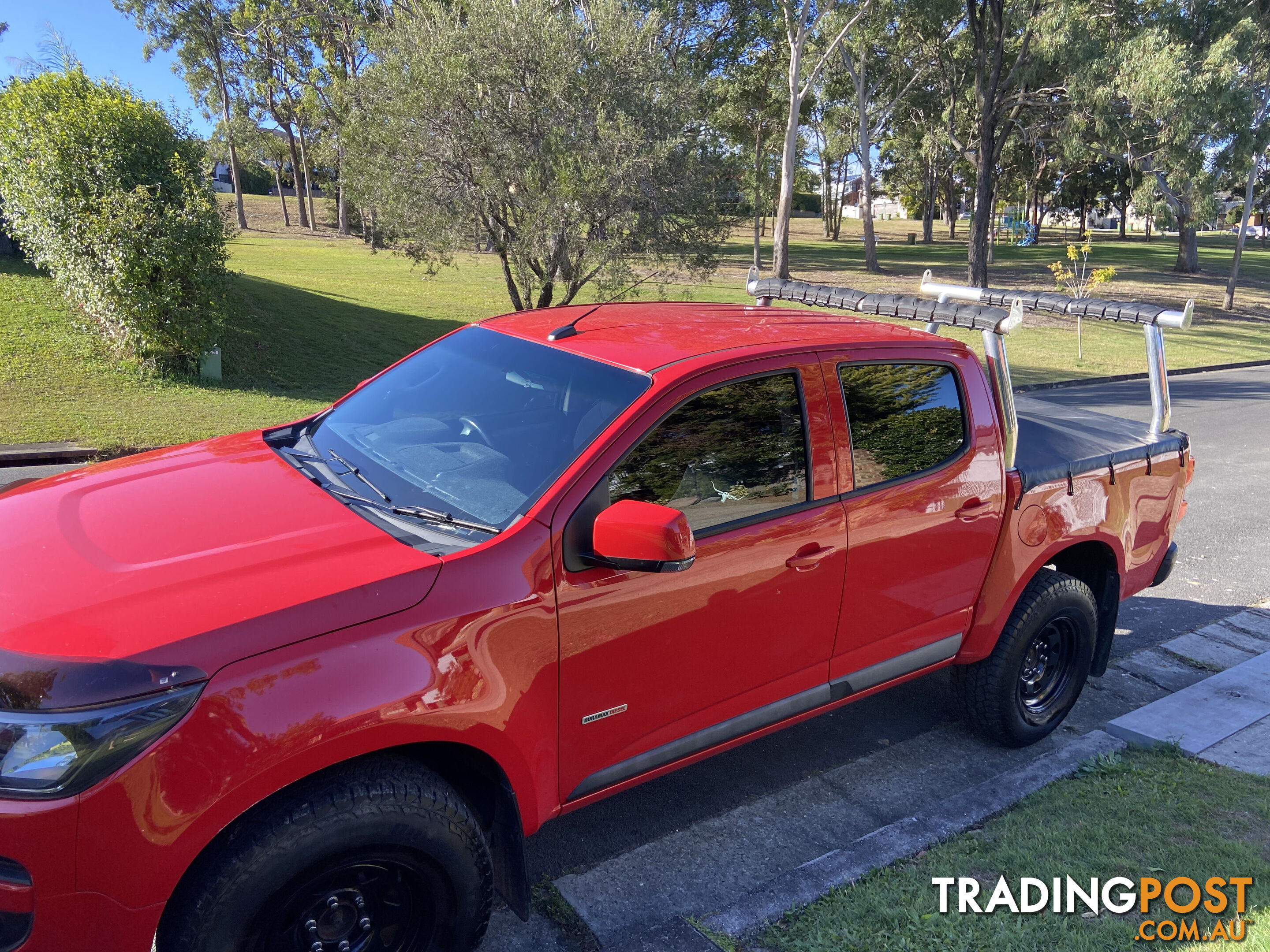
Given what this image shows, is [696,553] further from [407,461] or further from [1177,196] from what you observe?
[1177,196]

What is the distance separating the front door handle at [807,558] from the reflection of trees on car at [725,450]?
214mm

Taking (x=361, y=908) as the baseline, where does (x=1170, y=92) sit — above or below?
above

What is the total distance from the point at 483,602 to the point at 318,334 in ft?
47.1

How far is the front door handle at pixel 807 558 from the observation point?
10.4 feet

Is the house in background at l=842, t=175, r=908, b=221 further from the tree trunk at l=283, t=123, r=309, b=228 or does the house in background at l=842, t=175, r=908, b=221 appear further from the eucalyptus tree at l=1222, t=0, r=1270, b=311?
the eucalyptus tree at l=1222, t=0, r=1270, b=311

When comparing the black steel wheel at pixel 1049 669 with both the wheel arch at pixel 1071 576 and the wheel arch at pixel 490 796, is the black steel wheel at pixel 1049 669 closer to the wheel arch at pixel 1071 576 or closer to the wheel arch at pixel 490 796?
the wheel arch at pixel 1071 576

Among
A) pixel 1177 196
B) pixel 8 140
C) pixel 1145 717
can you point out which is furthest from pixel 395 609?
pixel 1177 196

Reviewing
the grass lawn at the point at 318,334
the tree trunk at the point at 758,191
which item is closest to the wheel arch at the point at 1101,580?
the grass lawn at the point at 318,334

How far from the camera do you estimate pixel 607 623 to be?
2.73m

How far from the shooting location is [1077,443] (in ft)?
14.3

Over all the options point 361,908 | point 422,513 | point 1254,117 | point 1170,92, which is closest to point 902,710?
point 422,513

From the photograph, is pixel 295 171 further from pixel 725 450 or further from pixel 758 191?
pixel 725 450

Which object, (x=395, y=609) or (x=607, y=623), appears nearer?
(x=395, y=609)

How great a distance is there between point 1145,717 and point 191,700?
13.7 ft
